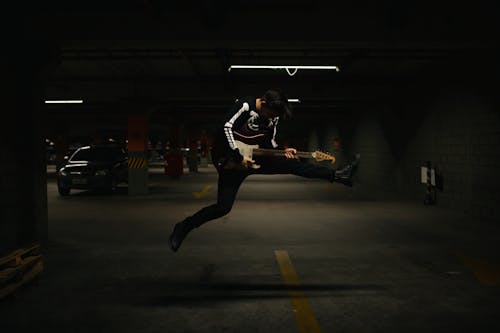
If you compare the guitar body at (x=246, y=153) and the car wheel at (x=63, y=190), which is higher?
the guitar body at (x=246, y=153)

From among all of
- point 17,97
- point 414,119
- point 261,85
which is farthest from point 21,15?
point 414,119

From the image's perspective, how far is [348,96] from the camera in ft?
63.2

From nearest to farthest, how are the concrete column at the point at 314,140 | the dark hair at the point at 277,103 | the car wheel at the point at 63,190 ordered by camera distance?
the dark hair at the point at 277,103 < the car wheel at the point at 63,190 < the concrete column at the point at 314,140

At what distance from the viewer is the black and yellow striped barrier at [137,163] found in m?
19.6

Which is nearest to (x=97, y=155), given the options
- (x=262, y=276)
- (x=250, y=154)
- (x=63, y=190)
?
(x=63, y=190)

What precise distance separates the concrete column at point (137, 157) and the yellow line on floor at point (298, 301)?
491 inches

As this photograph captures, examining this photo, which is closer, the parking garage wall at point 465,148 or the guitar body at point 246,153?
the guitar body at point 246,153

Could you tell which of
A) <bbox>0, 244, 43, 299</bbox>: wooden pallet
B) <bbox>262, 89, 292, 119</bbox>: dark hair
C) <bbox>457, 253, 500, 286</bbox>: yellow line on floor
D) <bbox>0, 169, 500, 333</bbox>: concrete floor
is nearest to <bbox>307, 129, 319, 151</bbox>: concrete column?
<bbox>0, 169, 500, 333</bbox>: concrete floor

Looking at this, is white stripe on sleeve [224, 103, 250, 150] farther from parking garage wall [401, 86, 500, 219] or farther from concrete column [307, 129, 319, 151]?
concrete column [307, 129, 319, 151]

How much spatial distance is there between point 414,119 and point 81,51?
11002 millimetres

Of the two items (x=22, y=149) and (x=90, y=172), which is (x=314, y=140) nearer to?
(x=90, y=172)

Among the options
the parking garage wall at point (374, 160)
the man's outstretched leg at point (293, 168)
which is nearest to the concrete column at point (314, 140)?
the parking garage wall at point (374, 160)

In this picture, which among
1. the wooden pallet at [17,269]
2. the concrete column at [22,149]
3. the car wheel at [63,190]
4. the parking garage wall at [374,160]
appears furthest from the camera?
the parking garage wall at [374,160]

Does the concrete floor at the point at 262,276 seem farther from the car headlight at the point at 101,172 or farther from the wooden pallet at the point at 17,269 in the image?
the car headlight at the point at 101,172
